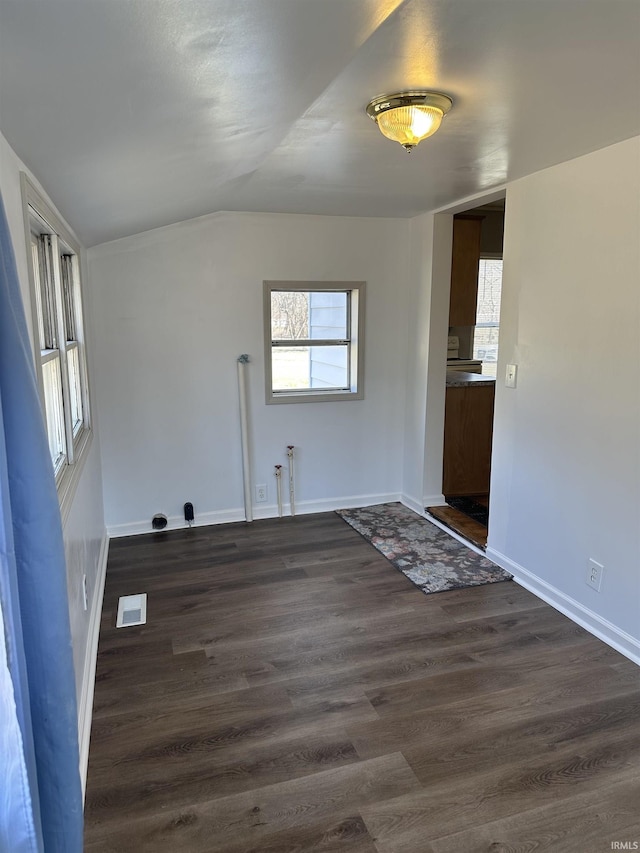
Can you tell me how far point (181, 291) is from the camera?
3.95 metres

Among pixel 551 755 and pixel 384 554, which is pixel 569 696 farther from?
pixel 384 554

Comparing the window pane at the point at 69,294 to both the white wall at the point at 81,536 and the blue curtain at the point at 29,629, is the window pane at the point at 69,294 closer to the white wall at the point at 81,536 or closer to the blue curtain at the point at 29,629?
the white wall at the point at 81,536

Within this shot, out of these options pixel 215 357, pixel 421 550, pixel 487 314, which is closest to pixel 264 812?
pixel 421 550

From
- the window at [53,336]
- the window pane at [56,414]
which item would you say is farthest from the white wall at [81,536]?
the window pane at [56,414]

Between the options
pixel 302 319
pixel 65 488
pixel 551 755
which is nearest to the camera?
pixel 551 755

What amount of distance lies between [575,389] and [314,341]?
2058mm

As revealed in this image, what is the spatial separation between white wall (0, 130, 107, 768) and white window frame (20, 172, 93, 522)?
0.29 ft

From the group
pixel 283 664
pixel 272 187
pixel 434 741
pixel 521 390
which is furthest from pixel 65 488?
pixel 521 390

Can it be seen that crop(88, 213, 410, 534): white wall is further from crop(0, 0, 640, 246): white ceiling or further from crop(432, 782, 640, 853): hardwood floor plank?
crop(432, 782, 640, 853): hardwood floor plank

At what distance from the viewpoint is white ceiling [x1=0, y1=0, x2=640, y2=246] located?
1160 millimetres

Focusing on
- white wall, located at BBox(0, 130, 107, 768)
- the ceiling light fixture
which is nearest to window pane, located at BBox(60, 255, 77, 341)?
white wall, located at BBox(0, 130, 107, 768)

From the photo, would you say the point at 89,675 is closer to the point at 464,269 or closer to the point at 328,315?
the point at 328,315

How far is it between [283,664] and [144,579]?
1.21 meters

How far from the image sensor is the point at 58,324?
2.55 metres
